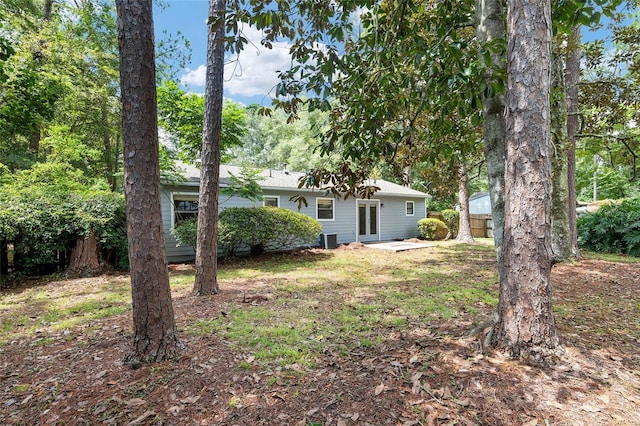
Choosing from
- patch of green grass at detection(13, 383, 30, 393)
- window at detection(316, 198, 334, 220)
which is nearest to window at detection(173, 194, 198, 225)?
window at detection(316, 198, 334, 220)

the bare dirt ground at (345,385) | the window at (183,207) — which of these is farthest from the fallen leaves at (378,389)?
the window at (183,207)

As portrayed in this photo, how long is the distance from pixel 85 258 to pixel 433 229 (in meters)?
14.6

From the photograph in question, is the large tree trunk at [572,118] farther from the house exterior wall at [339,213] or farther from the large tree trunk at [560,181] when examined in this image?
the house exterior wall at [339,213]

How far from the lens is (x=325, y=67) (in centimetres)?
314

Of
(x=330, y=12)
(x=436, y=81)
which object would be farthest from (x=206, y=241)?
(x=436, y=81)

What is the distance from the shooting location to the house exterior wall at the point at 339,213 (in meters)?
9.59

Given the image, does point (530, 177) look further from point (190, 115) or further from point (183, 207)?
point (183, 207)

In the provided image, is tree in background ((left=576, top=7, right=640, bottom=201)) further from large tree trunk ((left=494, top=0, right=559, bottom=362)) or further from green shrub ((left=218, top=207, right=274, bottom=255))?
green shrub ((left=218, top=207, right=274, bottom=255))

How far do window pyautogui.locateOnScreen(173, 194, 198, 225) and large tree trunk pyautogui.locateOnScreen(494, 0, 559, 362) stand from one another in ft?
30.8

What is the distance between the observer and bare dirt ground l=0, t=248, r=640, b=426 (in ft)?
6.63

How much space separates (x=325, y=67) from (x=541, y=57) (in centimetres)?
185

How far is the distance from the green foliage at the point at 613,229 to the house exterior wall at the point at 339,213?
289 inches

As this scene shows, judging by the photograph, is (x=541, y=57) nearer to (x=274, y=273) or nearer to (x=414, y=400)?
(x=414, y=400)

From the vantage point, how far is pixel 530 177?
231cm
